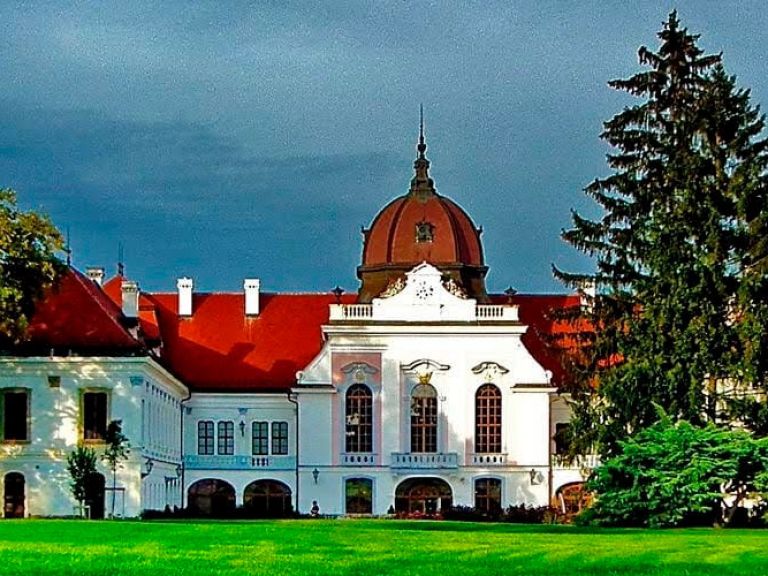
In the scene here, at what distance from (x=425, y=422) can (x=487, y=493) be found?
3.74 metres

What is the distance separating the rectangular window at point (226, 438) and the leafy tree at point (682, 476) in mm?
26174

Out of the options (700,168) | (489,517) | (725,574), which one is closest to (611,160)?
(700,168)

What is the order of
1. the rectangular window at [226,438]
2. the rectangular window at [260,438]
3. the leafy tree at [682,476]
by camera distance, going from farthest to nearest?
the rectangular window at [260,438], the rectangular window at [226,438], the leafy tree at [682,476]

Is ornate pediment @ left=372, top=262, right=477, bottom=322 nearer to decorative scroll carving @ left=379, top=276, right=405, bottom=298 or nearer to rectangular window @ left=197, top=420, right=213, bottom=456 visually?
decorative scroll carving @ left=379, top=276, right=405, bottom=298

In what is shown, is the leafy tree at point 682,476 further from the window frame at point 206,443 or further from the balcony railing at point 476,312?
the window frame at point 206,443

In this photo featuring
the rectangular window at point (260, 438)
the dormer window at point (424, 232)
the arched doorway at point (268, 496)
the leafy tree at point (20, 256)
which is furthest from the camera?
the rectangular window at point (260, 438)

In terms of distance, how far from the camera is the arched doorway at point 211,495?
208 ft

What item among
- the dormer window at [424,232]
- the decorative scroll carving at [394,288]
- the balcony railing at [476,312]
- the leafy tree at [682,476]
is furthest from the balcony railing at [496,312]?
the leafy tree at [682,476]

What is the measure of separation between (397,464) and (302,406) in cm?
450

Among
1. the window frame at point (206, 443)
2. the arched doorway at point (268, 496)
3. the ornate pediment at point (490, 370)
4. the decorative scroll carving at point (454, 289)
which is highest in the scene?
the decorative scroll carving at point (454, 289)

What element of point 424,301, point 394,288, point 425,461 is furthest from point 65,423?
point 424,301

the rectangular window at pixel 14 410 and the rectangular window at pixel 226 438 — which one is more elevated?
the rectangular window at pixel 14 410

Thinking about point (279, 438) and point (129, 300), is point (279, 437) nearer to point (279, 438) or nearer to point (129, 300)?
point (279, 438)

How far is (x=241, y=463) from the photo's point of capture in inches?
2525
